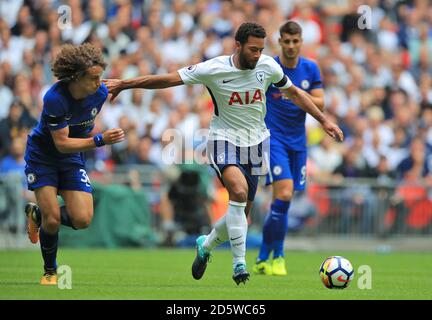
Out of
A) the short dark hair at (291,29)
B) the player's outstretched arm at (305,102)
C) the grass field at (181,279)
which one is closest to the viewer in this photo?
the grass field at (181,279)

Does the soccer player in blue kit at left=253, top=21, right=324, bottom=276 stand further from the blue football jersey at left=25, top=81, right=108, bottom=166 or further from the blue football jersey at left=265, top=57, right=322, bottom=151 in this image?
the blue football jersey at left=25, top=81, right=108, bottom=166

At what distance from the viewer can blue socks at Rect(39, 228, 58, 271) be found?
1075 centimetres

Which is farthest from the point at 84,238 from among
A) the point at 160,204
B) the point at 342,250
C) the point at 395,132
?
the point at 395,132

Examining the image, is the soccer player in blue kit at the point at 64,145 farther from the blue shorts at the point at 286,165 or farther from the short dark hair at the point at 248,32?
the blue shorts at the point at 286,165

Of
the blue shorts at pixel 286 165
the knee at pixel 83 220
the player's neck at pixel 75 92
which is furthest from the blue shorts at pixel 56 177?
the blue shorts at pixel 286 165

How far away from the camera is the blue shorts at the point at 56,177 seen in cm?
1064

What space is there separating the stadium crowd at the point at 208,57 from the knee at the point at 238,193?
369 inches

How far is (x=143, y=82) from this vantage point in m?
10.5

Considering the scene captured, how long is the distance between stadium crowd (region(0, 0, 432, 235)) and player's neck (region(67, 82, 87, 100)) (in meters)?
8.85

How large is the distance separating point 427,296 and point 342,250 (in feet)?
32.6

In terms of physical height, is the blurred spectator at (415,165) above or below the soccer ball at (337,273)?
above

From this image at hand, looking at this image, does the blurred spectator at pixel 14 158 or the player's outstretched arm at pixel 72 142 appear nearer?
the player's outstretched arm at pixel 72 142
